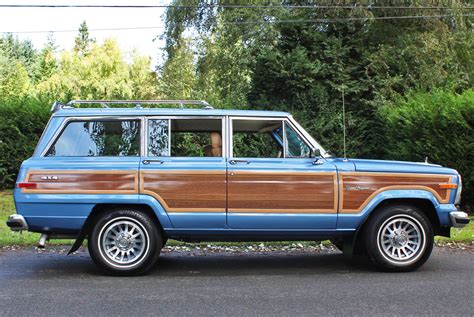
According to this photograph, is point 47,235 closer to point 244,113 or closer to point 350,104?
point 244,113

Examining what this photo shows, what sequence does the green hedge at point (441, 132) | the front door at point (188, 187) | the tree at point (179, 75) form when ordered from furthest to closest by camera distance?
the tree at point (179, 75)
the green hedge at point (441, 132)
the front door at point (188, 187)

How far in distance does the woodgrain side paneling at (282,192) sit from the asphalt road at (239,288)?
2.80 ft

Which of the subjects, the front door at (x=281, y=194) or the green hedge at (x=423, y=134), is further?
the green hedge at (x=423, y=134)

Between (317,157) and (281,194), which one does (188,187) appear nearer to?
(281,194)

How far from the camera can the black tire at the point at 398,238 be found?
6.69m

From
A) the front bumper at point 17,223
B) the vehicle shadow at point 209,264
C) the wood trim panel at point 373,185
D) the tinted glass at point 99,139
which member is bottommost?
the vehicle shadow at point 209,264

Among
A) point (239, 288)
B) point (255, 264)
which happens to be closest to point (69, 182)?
point (239, 288)

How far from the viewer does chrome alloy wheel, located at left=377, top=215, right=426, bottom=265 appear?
673 centimetres

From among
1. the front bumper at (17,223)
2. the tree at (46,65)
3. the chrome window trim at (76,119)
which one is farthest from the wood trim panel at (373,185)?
the tree at (46,65)

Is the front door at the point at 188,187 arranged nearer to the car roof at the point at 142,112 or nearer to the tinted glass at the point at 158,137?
the tinted glass at the point at 158,137

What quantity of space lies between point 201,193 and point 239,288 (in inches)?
50.3

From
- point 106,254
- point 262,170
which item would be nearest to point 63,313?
point 106,254

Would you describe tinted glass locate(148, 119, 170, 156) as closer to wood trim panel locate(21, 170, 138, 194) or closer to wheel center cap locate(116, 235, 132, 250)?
wood trim panel locate(21, 170, 138, 194)

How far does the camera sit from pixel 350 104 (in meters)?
17.2
